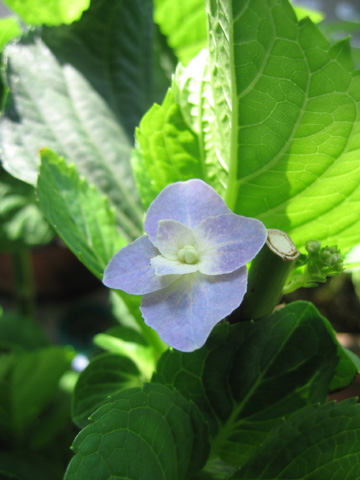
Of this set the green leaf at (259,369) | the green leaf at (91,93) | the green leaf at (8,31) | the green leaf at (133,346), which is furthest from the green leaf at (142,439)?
the green leaf at (8,31)

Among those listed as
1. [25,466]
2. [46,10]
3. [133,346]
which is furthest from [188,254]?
[46,10]

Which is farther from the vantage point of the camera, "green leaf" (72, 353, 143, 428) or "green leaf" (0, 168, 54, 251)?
"green leaf" (0, 168, 54, 251)

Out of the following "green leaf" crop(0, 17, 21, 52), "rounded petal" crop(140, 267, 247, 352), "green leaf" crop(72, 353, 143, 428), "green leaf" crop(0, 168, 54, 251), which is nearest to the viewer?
"rounded petal" crop(140, 267, 247, 352)

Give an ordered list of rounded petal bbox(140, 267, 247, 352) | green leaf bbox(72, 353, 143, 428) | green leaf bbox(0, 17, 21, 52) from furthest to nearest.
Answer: green leaf bbox(0, 17, 21, 52) < green leaf bbox(72, 353, 143, 428) < rounded petal bbox(140, 267, 247, 352)

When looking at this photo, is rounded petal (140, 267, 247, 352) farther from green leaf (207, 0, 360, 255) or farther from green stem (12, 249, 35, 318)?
green stem (12, 249, 35, 318)

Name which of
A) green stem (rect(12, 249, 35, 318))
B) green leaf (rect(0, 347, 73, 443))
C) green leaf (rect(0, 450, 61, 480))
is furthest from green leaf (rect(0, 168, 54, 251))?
green leaf (rect(0, 450, 61, 480))

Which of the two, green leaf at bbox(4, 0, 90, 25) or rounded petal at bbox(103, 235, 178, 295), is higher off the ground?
green leaf at bbox(4, 0, 90, 25)

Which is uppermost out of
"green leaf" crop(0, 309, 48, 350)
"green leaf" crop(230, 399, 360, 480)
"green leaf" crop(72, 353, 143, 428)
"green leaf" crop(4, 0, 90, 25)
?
"green leaf" crop(4, 0, 90, 25)

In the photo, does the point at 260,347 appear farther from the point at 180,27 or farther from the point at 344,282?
the point at 344,282
